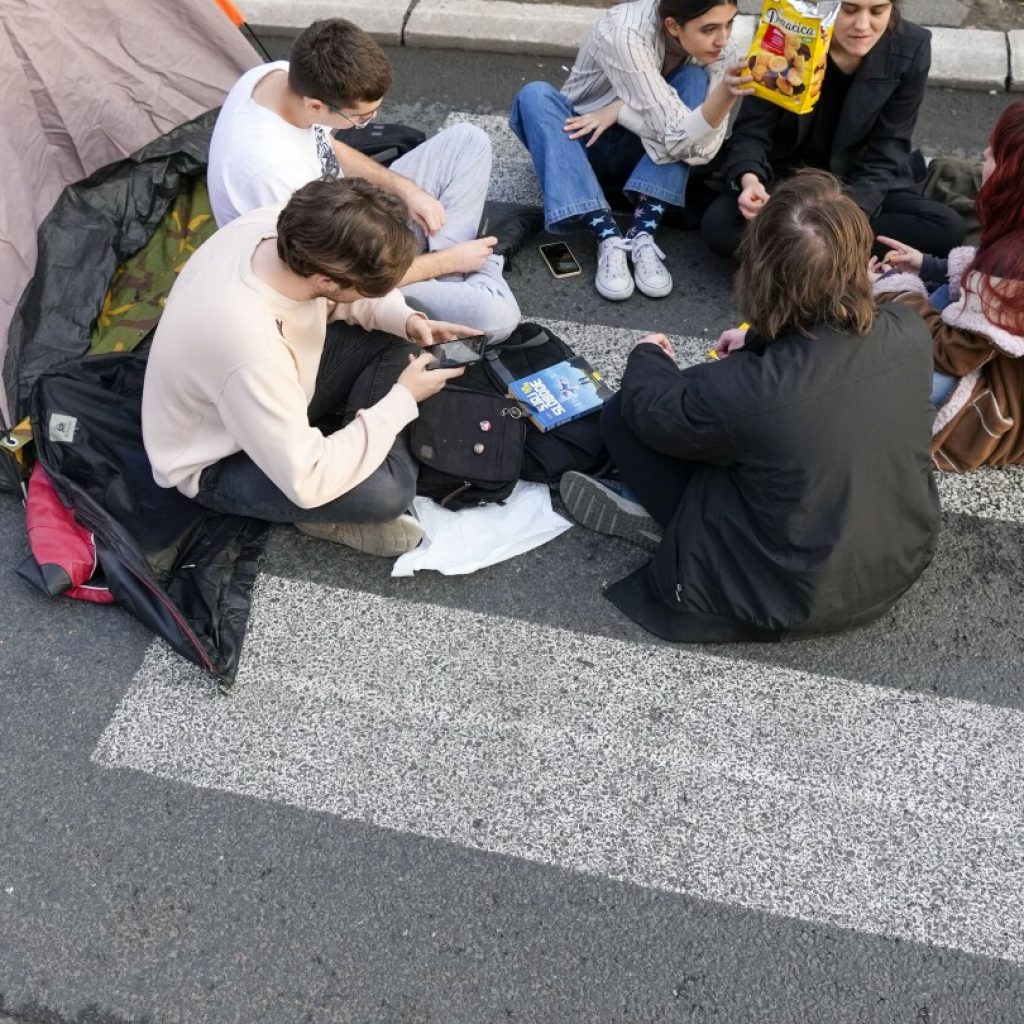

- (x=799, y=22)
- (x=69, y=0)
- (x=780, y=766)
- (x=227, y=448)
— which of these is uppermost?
(x=799, y=22)

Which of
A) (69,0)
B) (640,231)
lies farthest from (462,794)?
(69,0)

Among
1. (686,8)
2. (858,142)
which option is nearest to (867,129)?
(858,142)

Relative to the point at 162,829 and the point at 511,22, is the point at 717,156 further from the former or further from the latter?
the point at 162,829

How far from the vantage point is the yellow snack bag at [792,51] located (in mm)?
3322

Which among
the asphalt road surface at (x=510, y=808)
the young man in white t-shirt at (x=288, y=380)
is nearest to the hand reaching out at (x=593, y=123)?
the young man in white t-shirt at (x=288, y=380)

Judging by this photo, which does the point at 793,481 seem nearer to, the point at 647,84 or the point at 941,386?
the point at 941,386

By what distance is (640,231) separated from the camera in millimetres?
4195

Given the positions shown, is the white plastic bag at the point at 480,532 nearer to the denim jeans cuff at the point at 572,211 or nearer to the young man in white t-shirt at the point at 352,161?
the young man in white t-shirt at the point at 352,161

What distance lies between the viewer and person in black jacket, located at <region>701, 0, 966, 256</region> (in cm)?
369

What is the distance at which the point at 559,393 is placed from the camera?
3.44 metres

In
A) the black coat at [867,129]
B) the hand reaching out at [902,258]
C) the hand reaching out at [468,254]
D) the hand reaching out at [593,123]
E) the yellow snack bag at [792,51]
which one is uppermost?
the yellow snack bag at [792,51]

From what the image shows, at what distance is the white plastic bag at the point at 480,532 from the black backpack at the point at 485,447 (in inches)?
1.8

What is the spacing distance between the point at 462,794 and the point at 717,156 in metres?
2.94

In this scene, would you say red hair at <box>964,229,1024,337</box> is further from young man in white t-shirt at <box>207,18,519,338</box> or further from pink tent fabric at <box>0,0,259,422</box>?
pink tent fabric at <box>0,0,259,422</box>
